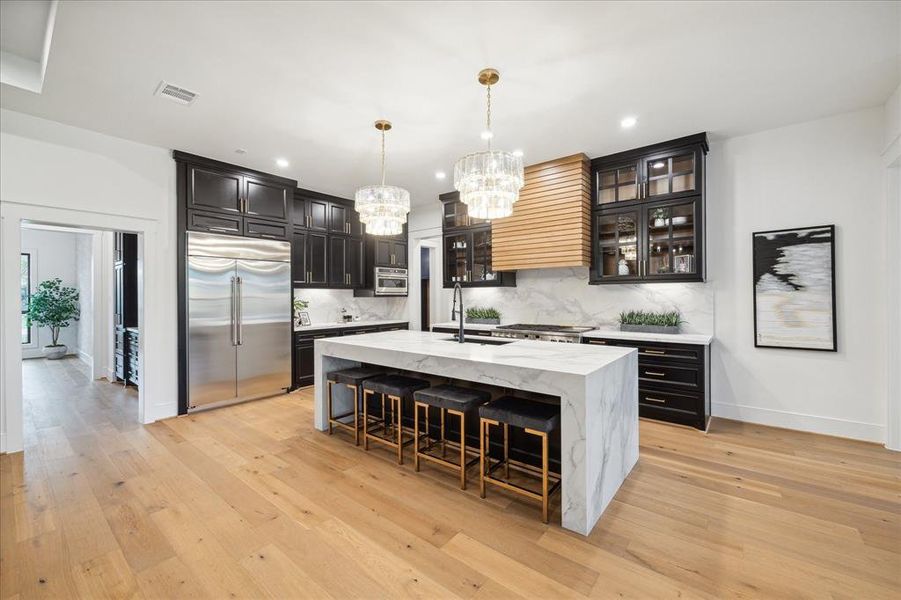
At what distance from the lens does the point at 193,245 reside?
4.48m

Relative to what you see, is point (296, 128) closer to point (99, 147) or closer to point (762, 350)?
point (99, 147)

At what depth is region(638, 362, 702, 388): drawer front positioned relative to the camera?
12.6 feet

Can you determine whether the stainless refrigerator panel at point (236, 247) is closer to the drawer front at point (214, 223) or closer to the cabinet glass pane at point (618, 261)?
the drawer front at point (214, 223)

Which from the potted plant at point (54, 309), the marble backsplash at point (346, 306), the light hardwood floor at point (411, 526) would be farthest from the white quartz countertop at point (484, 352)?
the potted plant at point (54, 309)

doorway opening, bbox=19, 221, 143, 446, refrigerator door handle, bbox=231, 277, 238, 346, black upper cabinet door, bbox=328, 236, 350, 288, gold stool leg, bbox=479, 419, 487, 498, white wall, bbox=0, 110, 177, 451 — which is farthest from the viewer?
black upper cabinet door, bbox=328, 236, 350, 288

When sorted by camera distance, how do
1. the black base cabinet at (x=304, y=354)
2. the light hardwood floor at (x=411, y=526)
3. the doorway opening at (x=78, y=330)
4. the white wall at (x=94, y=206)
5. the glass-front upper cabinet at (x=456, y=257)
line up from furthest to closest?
the glass-front upper cabinet at (x=456, y=257), the black base cabinet at (x=304, y=354), the doorway opening at (x=78, y=330), the white wall at (x=94, y=206), the light hardwood floor at (x=411, y=526)

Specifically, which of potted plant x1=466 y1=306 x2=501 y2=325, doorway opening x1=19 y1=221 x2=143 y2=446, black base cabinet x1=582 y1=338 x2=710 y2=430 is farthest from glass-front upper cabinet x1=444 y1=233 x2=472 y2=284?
doorway opening x1=19 y1=221 x2=143 y2=446

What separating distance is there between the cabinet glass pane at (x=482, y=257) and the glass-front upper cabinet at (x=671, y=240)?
2035mm

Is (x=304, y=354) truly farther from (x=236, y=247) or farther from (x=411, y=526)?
(x=411, y=526)

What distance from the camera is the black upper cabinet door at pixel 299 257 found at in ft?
18.6

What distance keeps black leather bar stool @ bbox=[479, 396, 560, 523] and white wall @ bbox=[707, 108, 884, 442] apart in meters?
2.82

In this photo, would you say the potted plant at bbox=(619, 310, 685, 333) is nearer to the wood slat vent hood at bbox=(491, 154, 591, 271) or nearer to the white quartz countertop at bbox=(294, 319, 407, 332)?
the wood slat vent hood at bbox=(491, 154, 591, 271)

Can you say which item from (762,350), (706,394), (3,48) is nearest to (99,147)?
(3,48)

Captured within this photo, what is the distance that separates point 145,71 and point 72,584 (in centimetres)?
318
